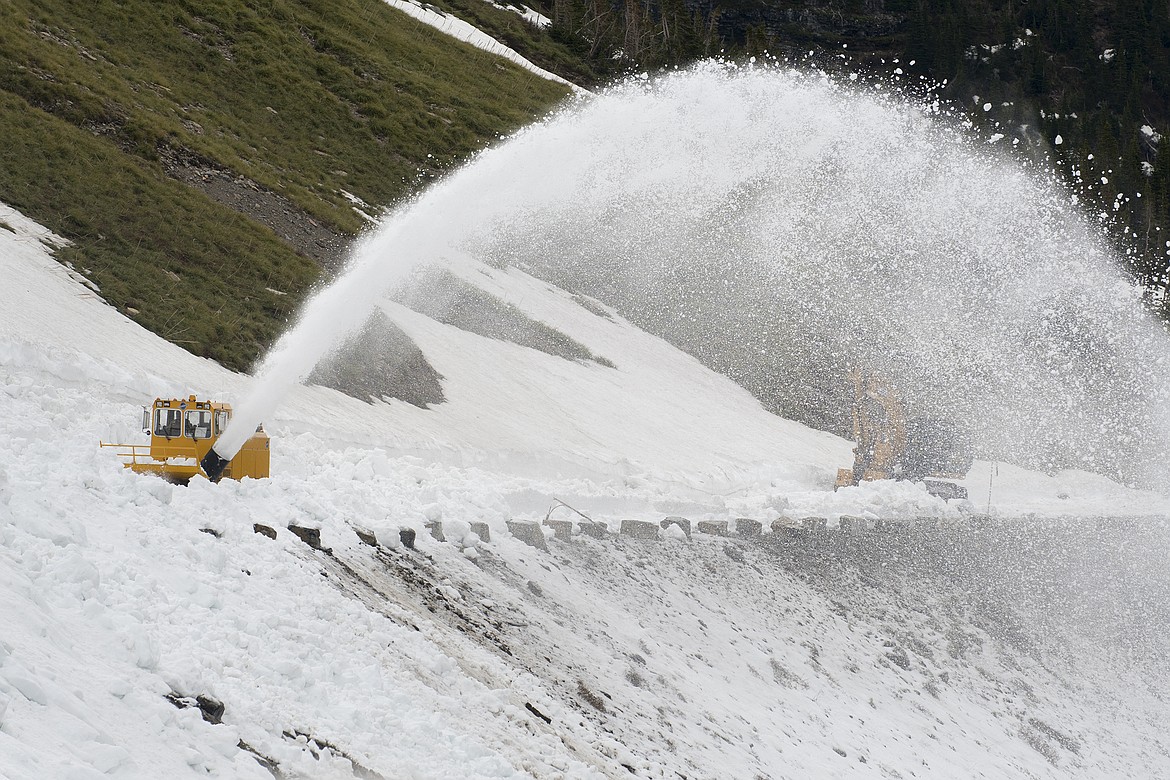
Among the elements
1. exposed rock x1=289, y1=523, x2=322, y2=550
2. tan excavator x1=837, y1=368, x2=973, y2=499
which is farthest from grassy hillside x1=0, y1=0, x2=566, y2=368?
tan excavator x1=837, y1=368, x2=973, y2=499

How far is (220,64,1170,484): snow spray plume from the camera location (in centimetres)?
4518

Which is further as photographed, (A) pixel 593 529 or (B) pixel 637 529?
(B) pixel 637 529

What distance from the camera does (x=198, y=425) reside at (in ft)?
46.8

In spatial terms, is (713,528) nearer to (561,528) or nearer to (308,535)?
(561,528)

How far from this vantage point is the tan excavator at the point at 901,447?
28.1 m

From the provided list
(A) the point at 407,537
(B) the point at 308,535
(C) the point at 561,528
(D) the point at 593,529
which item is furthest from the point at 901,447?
(B) the point at 308,535

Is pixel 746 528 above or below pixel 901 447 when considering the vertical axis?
below

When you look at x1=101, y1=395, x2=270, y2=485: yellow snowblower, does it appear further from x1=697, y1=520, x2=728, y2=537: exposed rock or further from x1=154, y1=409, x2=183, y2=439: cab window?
x1=697, y1=520, x2=728, y2=537: exposed rock

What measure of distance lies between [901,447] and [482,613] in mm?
18262

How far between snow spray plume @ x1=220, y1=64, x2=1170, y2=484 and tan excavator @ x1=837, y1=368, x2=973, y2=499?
14.0 m

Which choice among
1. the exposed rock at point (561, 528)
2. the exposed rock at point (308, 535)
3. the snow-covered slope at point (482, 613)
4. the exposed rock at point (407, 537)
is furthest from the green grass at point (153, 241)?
the exposed rock at point (308, 535)

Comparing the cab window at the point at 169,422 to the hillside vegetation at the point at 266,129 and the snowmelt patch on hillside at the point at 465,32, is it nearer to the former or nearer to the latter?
the hillside vegetation at the point at 266,129

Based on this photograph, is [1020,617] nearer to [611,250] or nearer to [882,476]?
[882,476]

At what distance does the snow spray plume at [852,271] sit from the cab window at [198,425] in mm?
25564
